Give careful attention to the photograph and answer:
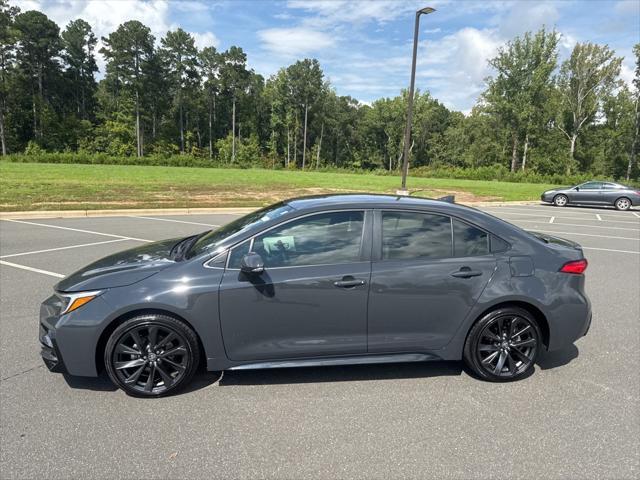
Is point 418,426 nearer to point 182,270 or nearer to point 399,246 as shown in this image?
point 399,246

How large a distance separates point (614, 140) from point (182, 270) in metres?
60.6

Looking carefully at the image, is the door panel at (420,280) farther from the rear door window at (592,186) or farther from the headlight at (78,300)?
the rear door window at (592,186)

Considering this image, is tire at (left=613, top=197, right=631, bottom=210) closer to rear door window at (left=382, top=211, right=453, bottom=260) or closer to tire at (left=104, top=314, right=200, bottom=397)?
rear door window at (left=382, top=211, right=453, bottom=260)

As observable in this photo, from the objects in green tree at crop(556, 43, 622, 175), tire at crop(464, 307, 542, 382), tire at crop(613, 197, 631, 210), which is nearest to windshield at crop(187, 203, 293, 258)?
tire at crop(464, 307, 542, 382)

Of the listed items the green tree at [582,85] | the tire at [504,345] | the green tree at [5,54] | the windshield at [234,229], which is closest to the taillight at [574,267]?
the tire at [504,345]

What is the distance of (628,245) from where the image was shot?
1019 cm

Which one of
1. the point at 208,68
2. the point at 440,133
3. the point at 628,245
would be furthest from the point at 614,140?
the point at 208,68

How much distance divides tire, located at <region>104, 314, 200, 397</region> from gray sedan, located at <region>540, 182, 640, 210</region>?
2225 centimetres

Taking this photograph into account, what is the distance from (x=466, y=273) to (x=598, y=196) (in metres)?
21.4

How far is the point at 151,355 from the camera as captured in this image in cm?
318

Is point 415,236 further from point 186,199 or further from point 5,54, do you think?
point 5,54

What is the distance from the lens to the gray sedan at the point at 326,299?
3137 millimetres

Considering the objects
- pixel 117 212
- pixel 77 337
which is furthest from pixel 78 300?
pixel 117 212

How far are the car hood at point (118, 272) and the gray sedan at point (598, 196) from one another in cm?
2207
